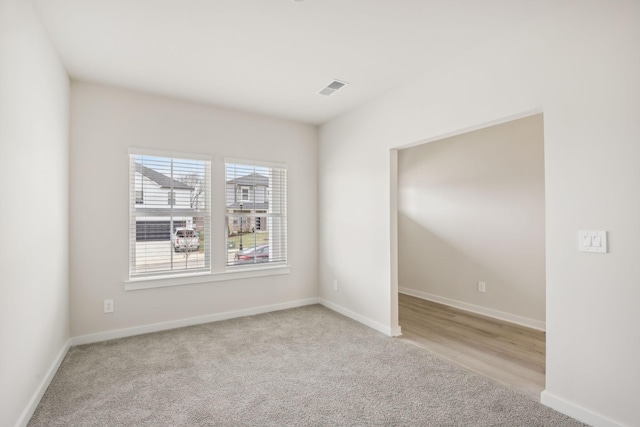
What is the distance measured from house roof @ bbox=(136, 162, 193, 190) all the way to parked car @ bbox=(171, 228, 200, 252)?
1.65 feet

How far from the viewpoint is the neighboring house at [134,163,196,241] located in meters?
3.53

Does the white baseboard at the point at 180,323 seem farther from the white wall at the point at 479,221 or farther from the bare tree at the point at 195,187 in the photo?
the white wall at the point at 479,221

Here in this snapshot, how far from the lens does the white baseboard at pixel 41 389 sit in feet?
6.37

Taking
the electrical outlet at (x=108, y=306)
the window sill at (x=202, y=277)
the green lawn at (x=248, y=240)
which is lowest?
the electrical outlet at (x=108, y=306)

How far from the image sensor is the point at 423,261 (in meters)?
5.07

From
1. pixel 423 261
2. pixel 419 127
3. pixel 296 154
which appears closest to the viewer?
pixel 419 127

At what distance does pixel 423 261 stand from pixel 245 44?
3956 mm

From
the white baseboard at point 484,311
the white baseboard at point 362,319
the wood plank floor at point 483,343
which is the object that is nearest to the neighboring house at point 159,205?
the white baseboard at point 362,319

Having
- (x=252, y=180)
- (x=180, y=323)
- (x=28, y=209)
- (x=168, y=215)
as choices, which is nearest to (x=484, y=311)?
(x=252, y=180)

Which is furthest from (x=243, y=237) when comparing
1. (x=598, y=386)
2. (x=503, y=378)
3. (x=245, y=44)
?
(x=598, y=386)

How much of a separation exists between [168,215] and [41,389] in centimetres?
186

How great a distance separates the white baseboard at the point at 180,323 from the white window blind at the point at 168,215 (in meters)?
0.56

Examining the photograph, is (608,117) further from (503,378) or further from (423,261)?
(423,261)

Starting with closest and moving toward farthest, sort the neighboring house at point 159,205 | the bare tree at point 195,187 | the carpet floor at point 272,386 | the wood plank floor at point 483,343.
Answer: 1. the carpet floor at point 272,386
2. the wood plank floor at point 483,343
3. the neighboring house at point 159,205
4. the bare tree at point 195,187
